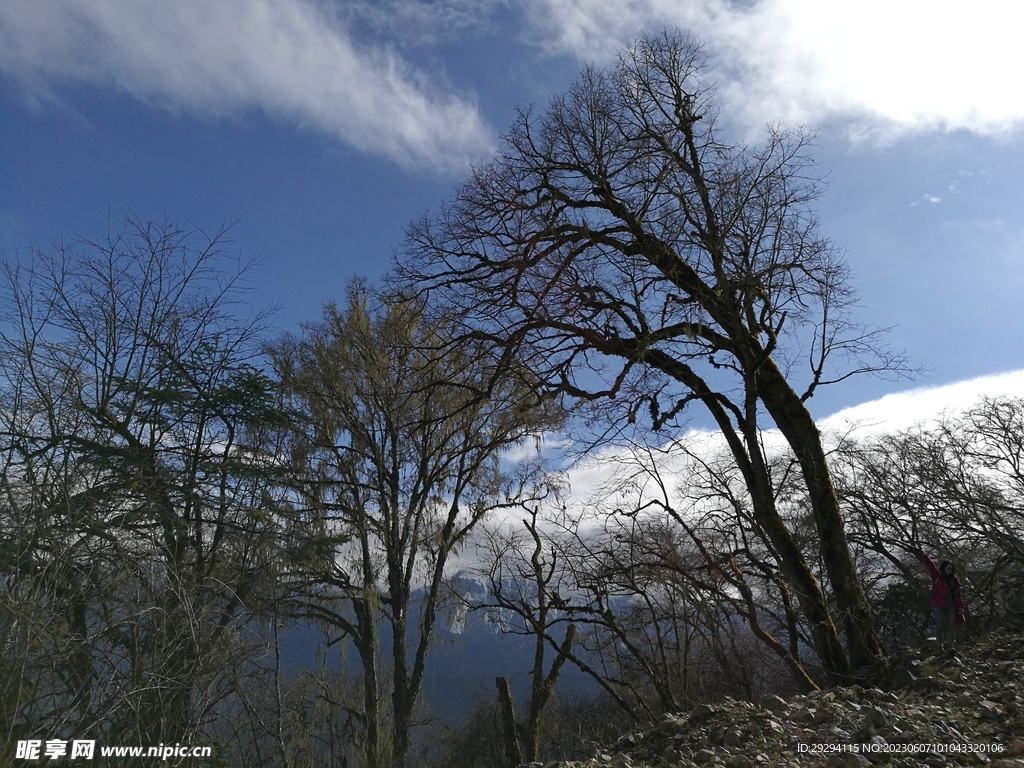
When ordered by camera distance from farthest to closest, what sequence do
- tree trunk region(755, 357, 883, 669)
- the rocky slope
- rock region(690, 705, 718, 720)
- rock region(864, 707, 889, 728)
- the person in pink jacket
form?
1. the person in pink jacket
2. tree trunk region(755, 357, 883, 669)
3. rock region(690, 705, 718, 720)
4. rock region(864, 707, 889, 728)
5. the rocky slope

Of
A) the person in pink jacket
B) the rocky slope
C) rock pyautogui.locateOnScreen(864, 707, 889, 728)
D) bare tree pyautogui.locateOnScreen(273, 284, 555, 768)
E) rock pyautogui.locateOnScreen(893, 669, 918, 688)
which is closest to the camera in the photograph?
the rocky slope

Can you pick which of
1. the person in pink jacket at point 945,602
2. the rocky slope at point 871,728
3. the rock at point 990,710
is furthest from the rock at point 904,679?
the person in pink jacket at point 945,602

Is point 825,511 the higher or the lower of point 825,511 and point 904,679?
the higher

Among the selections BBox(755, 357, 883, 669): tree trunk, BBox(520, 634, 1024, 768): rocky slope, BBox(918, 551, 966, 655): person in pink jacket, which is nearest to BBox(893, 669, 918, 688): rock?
BBox(520, 634, 1024, 768): rocky slope

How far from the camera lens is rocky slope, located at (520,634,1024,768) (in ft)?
12.6

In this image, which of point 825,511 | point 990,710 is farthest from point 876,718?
point 825,511

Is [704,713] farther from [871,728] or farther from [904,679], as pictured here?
[904,679]

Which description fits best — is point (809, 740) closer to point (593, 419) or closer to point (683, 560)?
point (593, 419)

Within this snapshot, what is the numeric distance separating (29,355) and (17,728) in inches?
172

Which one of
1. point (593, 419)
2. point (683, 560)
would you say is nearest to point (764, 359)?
point (593, 419)

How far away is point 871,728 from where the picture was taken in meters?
4.24

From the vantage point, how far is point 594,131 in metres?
8.25

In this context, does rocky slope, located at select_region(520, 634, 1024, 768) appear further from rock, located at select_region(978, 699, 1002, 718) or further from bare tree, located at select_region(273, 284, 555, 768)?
bare tree, located at select_region(273, 284, 555, 768)

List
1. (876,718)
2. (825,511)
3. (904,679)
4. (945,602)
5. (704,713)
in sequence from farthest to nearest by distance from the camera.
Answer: (945,602) → (825,511) → (904,679) → (704,713) → (876,718)
